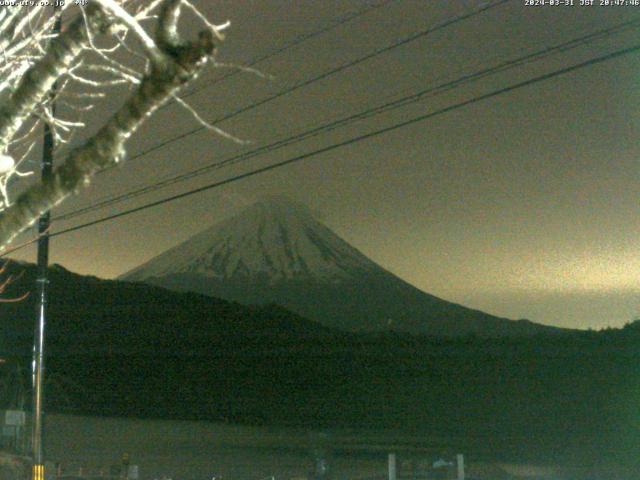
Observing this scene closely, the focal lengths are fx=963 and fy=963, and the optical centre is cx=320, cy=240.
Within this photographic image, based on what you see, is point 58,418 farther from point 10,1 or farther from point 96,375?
point 10,1

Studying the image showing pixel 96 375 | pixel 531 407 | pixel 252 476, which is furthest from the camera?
pixel 96 375

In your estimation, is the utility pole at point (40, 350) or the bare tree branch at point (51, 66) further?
the utility pole at point (40, 350)

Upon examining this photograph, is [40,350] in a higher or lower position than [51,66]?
lower

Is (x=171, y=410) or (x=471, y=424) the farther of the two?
(x=171, y=410)

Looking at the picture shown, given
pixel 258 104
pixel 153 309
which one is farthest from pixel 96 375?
pixel 258 104

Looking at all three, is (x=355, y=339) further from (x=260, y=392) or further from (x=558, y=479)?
(x=558, y=479)

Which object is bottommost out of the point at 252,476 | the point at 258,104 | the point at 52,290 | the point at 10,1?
the point at 252,476

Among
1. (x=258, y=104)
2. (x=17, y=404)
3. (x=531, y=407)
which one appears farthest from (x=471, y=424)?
(x=258, y=104)

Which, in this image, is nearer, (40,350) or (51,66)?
(51,66)

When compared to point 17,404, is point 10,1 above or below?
above

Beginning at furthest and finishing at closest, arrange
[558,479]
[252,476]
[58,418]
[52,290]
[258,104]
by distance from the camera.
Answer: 1. [52,290]
2. [58,418]
3. [252,476]
4. [558,479]
5. [258,104]

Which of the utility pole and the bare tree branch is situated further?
the utility pole
